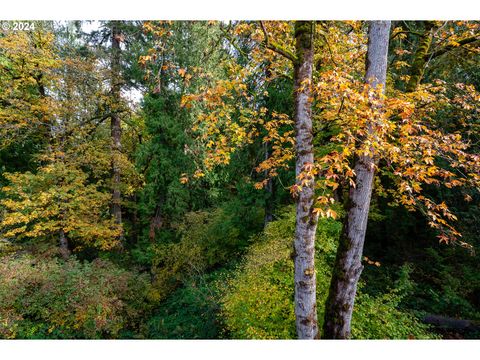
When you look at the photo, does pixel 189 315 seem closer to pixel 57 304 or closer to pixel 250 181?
pixel 57 304

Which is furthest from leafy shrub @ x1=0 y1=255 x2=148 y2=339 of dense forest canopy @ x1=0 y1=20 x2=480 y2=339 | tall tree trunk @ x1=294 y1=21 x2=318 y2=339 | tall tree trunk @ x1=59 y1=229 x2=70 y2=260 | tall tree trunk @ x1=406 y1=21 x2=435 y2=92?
tall tree trunk @ x1=406 y1=21 x2=435 y2=92

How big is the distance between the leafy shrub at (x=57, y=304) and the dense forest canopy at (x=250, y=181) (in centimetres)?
4

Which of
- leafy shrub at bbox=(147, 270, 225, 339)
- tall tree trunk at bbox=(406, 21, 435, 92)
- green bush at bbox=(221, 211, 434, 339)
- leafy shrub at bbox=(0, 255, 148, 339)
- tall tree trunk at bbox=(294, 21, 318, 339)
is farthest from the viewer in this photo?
leafy shrub at bbox=(147, 270, 225, 339)

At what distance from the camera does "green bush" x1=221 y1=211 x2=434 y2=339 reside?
3.92m

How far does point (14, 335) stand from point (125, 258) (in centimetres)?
441

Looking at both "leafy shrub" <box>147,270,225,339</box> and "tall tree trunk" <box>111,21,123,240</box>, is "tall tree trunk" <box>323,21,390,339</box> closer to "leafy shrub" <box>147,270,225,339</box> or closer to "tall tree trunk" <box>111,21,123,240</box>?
"leafy shrub" <box>147,270,225,339</box>

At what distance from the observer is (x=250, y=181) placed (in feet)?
24.9

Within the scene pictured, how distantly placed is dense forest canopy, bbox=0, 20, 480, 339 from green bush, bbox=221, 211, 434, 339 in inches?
1.3

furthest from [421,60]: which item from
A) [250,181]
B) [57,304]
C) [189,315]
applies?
[57,304]

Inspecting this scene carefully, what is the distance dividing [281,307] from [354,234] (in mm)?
1569

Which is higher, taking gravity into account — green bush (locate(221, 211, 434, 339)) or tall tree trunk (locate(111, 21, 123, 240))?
tall tree trunk (locate(111, 21, 123, 240))

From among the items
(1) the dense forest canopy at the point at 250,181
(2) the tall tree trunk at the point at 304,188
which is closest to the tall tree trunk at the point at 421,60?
(1) the dense forest canopy at the point at 250,181

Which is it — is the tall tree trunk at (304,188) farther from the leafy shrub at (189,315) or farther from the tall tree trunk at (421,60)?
the leafy shrub at (189,315)
